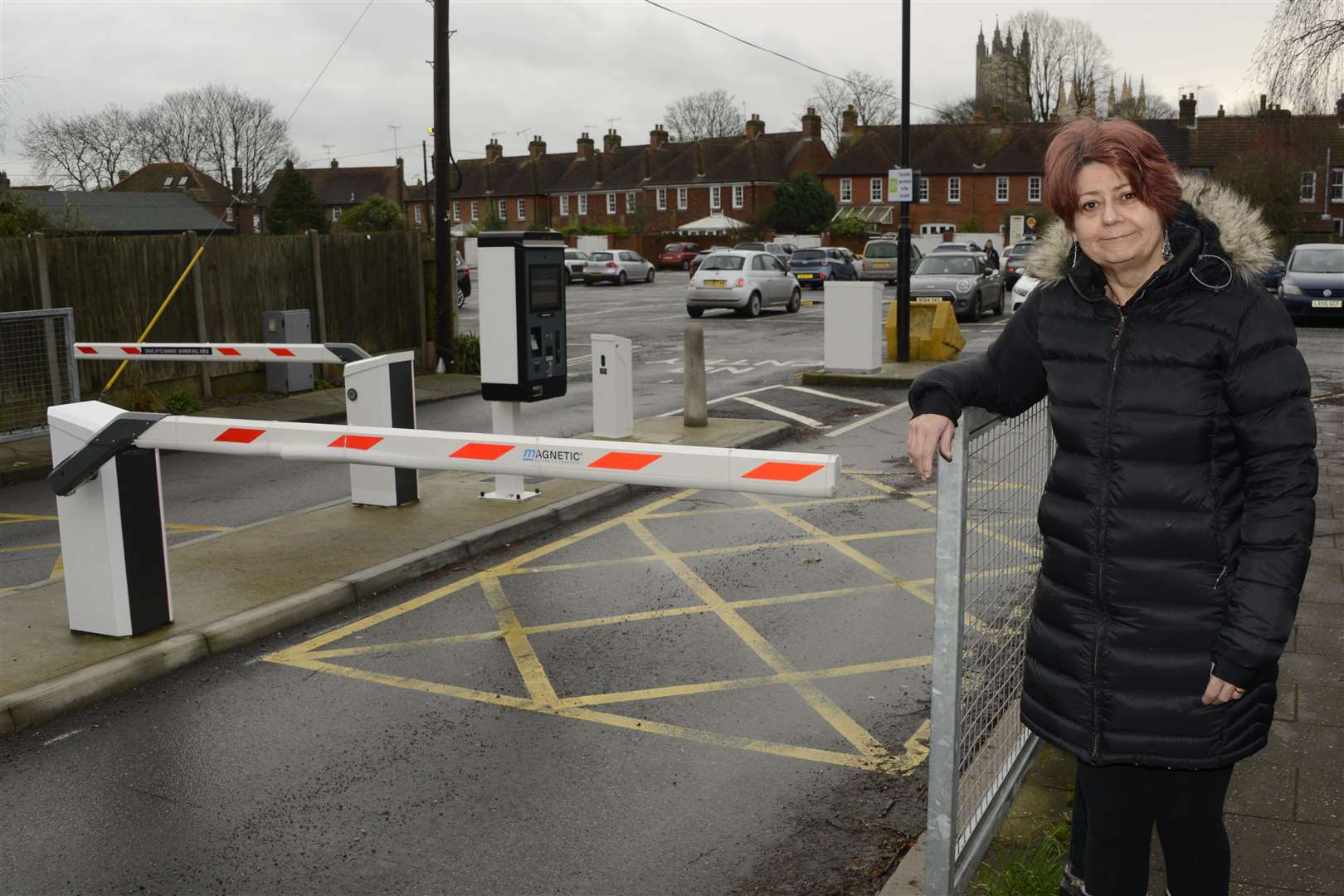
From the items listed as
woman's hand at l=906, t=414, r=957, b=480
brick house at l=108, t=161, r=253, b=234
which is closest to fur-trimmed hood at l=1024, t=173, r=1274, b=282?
woman's hand at l=906, t=414, r=957, b=480

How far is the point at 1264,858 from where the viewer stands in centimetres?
398

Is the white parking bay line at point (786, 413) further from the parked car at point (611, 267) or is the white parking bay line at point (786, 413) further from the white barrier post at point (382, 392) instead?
the parked car at point (611, 267)

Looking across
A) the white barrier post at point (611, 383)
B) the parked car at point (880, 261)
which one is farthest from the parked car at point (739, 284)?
the white barrier post at point (611, 383)

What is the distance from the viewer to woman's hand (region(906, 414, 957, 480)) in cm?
301

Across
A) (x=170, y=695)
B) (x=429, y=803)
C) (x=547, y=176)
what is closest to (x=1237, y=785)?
(x=429, y=803)

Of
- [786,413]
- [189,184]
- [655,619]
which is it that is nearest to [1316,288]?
[786,413]

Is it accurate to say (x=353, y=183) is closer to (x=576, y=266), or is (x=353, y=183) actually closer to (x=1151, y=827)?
(x=576, y=266)

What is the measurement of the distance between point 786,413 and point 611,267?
3762cm


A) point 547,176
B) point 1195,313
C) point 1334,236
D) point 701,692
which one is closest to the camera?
point 1195,313

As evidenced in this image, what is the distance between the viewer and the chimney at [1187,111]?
76.8m

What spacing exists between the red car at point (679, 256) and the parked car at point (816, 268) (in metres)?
20.7

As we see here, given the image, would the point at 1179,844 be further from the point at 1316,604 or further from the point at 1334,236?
the point at 1334,236

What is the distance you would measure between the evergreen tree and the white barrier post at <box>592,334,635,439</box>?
203 feet

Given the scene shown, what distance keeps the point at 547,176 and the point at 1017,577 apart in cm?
9854
